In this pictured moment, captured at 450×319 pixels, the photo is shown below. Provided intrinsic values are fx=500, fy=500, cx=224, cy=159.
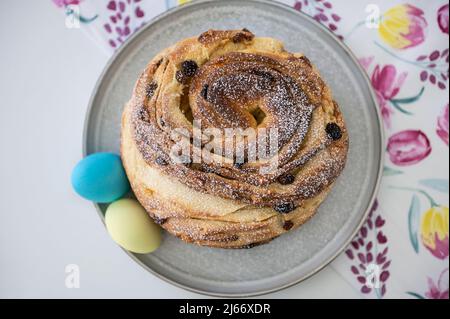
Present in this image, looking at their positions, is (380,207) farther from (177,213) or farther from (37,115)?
(37,115)

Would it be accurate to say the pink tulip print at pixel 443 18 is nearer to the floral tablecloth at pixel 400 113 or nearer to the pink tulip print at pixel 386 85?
the floral tablecloth at pixel 400 113

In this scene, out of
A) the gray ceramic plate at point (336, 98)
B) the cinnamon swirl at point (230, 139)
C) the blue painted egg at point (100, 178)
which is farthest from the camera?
Answer: the gray ceramic plate at point (336, 98)

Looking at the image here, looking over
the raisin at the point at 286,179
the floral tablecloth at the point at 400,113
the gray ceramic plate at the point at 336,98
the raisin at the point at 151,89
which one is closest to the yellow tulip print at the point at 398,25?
the floral tablecloth at the point at 400,113

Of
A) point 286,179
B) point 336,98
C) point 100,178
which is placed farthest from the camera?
point 336,98

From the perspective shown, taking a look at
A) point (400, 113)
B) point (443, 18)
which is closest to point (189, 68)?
point (400, 113)

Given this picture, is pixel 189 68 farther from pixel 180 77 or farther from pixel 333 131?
pixel 333 131

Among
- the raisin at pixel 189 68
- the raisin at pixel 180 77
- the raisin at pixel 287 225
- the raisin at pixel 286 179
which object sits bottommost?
the raisin at pixel 287 225

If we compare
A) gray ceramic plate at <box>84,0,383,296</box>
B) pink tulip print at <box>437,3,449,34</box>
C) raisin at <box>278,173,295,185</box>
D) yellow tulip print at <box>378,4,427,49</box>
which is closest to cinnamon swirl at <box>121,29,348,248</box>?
raisin at <box>278,173,295,185</box>
